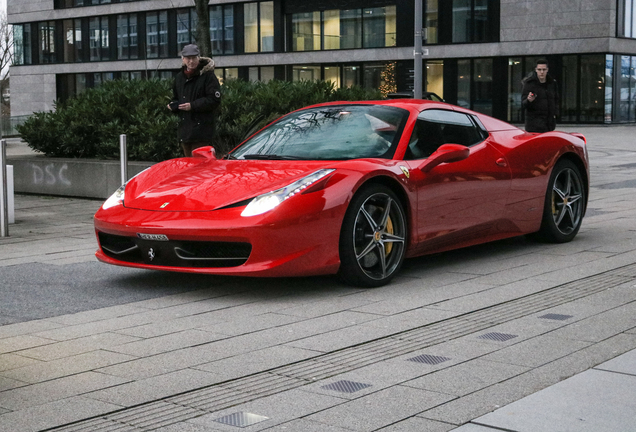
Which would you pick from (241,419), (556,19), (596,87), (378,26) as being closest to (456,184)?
(241,419)

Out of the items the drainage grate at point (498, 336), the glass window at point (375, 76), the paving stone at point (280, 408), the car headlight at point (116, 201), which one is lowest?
the drainage grate at point (498, 336)

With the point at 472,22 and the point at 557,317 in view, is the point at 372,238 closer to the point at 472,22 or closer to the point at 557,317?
the point at 557,317

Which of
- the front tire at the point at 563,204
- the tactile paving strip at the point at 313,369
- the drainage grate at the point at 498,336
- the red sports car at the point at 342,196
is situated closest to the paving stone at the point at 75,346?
the tactile paving strip at the point at 313,369

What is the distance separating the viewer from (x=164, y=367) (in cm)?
444

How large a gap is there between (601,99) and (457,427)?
38.4m

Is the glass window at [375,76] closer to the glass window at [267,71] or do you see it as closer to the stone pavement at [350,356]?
the glass window at [267,71]

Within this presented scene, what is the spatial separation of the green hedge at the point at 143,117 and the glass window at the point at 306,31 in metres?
32.4

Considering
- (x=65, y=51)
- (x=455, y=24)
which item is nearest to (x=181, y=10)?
(x=65, y=51)

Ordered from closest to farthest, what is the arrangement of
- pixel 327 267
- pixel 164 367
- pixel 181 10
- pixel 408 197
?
pixel 164 367
pixel 327 267
pixel 408 197
pixel 181 10

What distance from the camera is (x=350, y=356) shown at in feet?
15.1

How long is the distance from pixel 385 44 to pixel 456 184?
38423 millimetres

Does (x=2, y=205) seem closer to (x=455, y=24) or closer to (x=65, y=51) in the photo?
(x=455, y=24)

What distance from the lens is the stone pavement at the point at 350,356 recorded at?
3.67m

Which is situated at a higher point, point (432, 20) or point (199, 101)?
point (432, 20)
